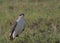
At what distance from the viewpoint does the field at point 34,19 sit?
863cm

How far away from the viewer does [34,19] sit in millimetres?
10031

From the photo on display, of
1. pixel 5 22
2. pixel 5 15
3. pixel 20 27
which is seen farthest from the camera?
pixel 5 15

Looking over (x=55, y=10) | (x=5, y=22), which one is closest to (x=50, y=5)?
(x=55, y=10)

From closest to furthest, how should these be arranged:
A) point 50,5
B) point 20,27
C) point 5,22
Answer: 1. point 20,27
2. point 5,22
3. point 50,5

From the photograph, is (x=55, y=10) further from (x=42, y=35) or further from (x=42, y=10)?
(x=42, y=35)

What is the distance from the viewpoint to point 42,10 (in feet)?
36.0

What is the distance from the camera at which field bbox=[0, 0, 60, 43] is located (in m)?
8.63

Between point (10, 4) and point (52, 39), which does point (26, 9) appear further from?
point (52, 39)

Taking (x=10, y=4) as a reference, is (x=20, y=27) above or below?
above

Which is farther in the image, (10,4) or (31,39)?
(10,4)

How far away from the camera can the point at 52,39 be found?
28.3 ft

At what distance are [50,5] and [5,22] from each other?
2.18 m

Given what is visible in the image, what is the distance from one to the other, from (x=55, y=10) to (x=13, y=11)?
4.37 feet

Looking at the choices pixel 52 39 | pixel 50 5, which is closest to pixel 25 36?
pixel 52 39
